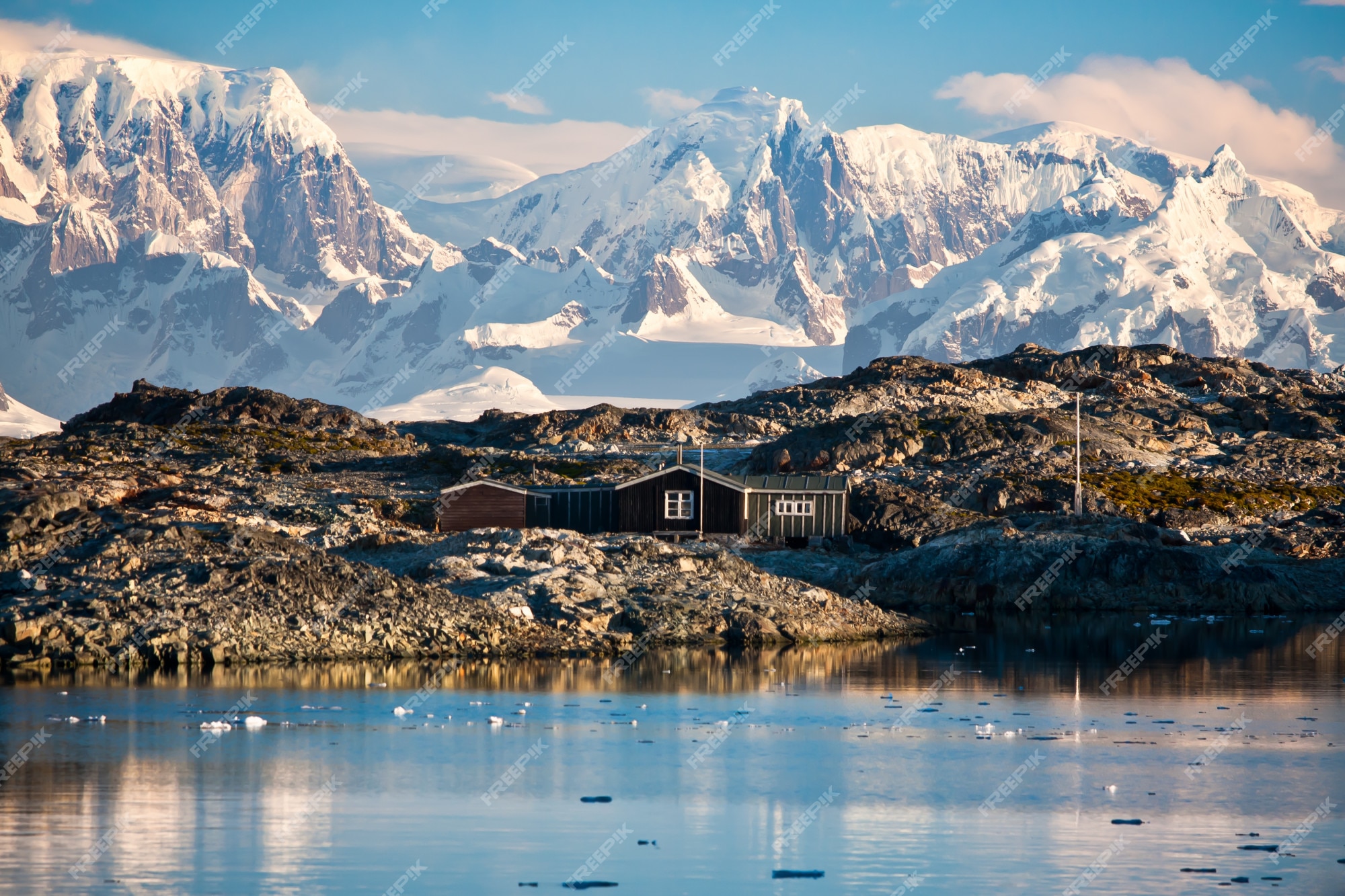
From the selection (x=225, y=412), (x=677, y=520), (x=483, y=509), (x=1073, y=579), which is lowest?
(x=1073, y=579)

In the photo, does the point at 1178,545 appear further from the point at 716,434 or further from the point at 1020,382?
the point at 1020,382

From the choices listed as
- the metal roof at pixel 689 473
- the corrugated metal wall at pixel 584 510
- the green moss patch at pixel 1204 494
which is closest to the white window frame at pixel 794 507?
the metal roof at pixel 689 473

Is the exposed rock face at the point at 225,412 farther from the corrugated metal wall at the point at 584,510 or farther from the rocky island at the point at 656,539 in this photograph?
the corrugated metal wall at the point at 584,510

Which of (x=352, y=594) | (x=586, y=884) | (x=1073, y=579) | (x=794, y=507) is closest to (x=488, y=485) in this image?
(x=794, y=507)

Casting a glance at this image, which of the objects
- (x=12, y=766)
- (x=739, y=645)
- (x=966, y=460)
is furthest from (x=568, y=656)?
(x=966, y=460)

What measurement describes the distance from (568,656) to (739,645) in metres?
6.22

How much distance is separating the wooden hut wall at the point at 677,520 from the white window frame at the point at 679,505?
0.09 m

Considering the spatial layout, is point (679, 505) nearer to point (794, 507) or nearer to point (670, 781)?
point (794, 507)

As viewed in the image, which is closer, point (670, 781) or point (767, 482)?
point (670, 781)

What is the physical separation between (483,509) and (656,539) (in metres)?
17.4

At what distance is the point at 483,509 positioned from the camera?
7475 centimetres

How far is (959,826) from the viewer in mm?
21719

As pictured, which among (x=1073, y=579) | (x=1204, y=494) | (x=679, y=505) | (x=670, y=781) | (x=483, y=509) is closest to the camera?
(x=670, y=781)

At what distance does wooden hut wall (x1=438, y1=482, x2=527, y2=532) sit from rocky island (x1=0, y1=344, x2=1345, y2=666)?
184 inches
